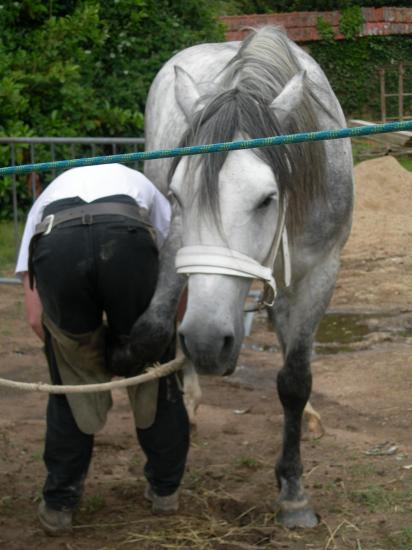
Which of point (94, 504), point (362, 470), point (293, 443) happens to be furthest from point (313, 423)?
point (94, 504)

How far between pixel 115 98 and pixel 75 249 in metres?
6.94

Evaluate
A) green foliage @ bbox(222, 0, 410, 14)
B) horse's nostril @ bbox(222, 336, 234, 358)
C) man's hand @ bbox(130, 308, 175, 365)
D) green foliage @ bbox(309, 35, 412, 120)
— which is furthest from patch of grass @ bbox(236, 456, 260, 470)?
green foliage @ bbox(222, 0, 410, 14)

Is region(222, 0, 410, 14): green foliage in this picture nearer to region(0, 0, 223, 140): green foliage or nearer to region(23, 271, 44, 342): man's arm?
region(0, 0, 223, 140): green foliage

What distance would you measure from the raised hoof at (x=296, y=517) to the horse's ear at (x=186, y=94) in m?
1.55

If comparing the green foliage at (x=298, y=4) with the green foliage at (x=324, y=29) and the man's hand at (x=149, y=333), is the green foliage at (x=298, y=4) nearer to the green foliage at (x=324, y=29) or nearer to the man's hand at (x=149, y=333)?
the green foliage at (x=324, y=29)

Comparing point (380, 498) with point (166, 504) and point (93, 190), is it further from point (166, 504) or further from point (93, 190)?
point (93, 190)

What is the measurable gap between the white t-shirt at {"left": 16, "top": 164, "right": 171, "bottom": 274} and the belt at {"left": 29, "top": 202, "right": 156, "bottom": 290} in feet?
0.21

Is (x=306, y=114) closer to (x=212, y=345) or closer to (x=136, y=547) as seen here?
(x=212, y=345)

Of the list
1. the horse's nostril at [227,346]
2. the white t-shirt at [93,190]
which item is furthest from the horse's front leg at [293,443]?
the horse's nostril at [227,346]

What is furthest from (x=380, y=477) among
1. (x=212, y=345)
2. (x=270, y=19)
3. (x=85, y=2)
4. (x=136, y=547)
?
(x=270, y=19)

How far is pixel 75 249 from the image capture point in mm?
3139

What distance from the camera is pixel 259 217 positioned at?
2908 millimetres

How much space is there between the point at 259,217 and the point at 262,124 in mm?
310

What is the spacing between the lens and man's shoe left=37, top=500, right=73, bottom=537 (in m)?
3.55
